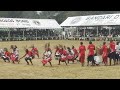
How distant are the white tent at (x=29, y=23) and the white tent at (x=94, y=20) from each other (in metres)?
1.23

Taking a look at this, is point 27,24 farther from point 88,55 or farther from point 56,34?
point 88,55

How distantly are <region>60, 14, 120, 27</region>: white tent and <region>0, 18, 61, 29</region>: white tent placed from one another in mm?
1235

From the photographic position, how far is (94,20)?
1045 inches

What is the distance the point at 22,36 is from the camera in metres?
27.4

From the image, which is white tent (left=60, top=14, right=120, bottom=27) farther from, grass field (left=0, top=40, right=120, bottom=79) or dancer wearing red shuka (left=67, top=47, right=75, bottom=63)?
grass field (left=0, top=40, right=120, bottom=79)

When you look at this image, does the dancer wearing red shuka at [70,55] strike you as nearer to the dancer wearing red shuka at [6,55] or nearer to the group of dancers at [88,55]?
the group of dancers at [88,55]

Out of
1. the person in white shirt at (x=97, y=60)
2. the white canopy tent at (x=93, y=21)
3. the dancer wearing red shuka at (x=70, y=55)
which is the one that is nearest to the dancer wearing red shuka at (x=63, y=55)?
the dancer wearing red shuka at (x=70, y=55)

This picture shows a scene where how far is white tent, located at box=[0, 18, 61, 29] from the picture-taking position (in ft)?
80.2

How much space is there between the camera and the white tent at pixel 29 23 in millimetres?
24441

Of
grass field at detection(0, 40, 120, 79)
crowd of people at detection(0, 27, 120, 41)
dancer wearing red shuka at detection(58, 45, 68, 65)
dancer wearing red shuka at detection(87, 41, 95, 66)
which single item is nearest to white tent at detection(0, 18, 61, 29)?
crowd of people at detection(0, 27, 120, 41)

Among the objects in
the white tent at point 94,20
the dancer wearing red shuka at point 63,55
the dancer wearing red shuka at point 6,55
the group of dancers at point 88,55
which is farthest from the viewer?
the white tent at point 94,20

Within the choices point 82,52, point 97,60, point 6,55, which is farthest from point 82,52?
point 6,55
